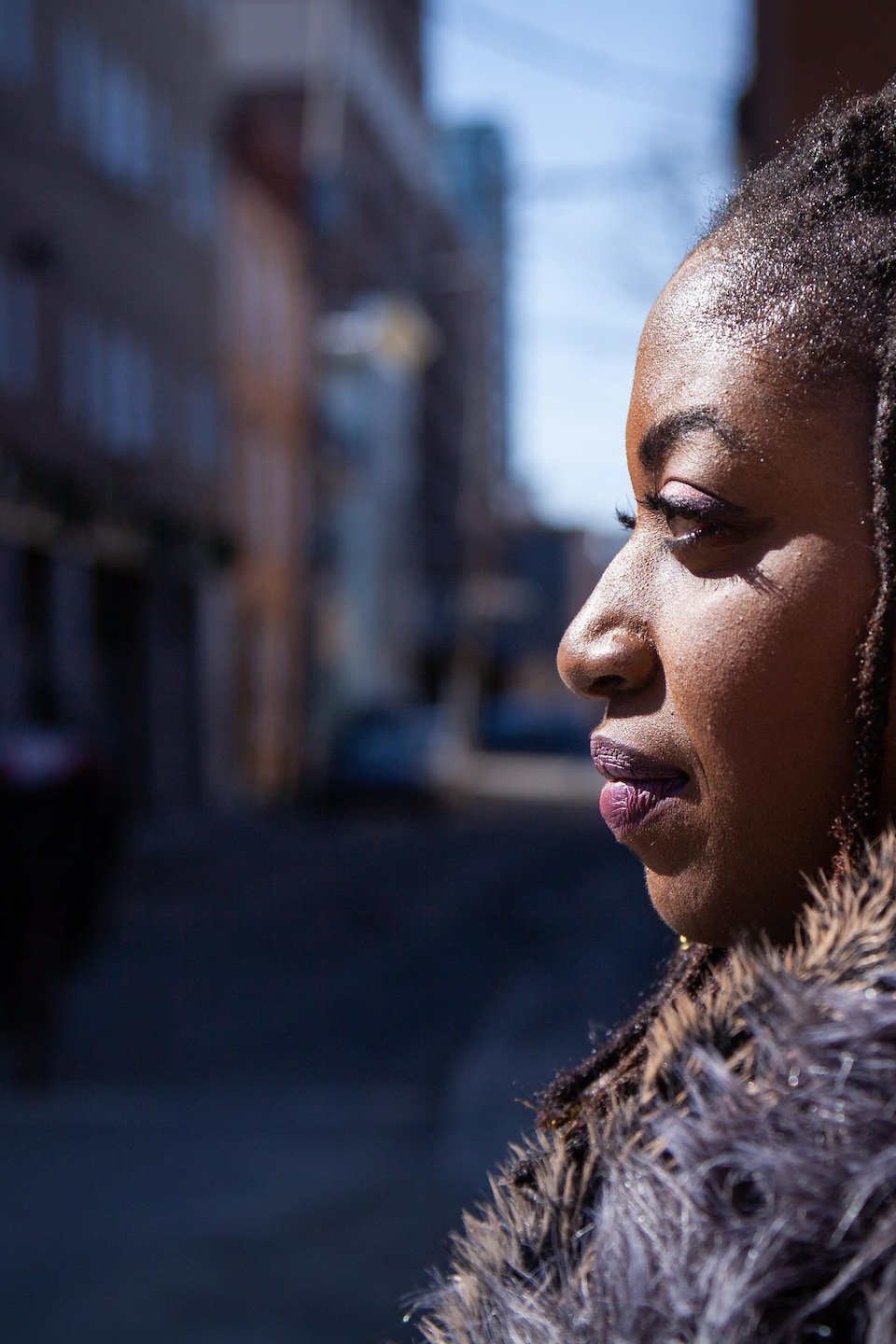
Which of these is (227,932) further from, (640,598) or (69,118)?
(69,118)

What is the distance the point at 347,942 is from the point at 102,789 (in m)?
2.50

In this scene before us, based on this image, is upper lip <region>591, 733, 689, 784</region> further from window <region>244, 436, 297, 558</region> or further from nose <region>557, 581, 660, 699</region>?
window <region>244, 436, 297, 558</region>

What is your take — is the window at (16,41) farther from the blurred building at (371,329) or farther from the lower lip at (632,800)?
the lower lip at (632,800)

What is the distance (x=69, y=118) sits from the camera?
21672 millimetres

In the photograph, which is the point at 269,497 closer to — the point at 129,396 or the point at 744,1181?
the point at 129,396

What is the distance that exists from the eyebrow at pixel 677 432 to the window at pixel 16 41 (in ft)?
67.1

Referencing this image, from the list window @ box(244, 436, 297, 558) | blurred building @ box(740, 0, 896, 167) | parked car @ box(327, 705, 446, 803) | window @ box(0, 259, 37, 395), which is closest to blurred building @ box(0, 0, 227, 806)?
window @ box(0, 259, 37, 395)

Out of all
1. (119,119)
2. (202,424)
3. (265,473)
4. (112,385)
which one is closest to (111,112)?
(119,119)

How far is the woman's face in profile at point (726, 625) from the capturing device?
845mm

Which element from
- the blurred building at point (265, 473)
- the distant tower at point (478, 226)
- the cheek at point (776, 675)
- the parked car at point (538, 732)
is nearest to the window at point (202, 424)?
the blurred building at point (265, 473)

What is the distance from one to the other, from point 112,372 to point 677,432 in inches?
912

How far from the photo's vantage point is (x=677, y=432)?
920mm

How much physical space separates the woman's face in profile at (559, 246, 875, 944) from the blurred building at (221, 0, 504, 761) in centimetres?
2679

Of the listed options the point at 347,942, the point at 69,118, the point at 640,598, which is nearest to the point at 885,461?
the point at 640,598
